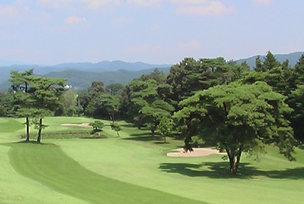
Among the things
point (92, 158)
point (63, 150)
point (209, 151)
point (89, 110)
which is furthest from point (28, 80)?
point (89, 110)

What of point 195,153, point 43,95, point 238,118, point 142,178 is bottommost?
point 195,153

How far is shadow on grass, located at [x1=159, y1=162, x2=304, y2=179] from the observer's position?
3152 centimetres

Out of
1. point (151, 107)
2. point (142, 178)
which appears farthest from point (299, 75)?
point (142, 178)

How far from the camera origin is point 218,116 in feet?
105

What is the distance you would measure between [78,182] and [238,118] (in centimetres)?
1305

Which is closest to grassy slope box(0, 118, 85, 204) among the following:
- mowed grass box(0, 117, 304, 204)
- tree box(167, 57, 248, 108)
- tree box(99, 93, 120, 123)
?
mowed grass box(0, 117, 304, 204)

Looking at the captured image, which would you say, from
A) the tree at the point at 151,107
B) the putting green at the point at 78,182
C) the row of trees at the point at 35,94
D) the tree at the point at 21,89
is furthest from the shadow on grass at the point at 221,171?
the tree at the point at 151,107

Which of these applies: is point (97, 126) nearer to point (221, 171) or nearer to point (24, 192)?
point (221, 171)

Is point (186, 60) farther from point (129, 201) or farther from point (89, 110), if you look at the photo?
point (129, 201)

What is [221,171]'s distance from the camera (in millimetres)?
34188

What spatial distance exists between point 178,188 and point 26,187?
883 cm

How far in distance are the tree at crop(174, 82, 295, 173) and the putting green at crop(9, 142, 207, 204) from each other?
9.77 metres

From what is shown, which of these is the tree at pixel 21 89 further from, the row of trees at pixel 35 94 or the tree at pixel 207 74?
the tree at pixel 207 74

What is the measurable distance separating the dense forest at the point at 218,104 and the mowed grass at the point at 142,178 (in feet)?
8.79
